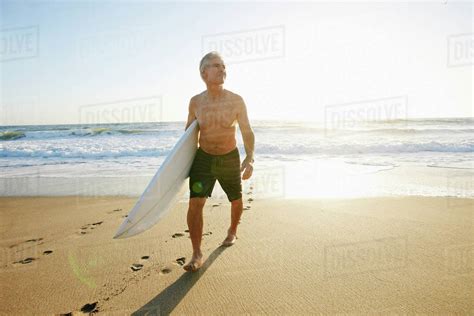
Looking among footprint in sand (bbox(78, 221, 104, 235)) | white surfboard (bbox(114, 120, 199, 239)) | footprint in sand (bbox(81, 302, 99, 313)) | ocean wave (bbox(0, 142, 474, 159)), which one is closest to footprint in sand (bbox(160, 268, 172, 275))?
white surfboard (bbox(114, 120, 199, 239))

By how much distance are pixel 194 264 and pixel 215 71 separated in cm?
172

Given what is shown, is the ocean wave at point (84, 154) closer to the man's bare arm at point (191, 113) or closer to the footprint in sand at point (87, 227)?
the footprint in sand at point (87, 227)

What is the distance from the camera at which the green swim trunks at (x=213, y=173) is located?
277 cm

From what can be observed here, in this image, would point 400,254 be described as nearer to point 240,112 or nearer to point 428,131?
point 240,112

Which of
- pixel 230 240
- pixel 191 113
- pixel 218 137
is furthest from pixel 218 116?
pixel 230 240

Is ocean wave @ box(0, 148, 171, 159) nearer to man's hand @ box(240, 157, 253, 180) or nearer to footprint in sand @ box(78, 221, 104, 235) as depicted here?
footprint in sand @ box(78, 221, 104, 235)

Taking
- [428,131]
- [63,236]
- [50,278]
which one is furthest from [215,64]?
[428,131]

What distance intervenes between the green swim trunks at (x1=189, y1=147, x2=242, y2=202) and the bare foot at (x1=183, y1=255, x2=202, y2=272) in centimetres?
55

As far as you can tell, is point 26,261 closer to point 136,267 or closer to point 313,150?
point 136,267

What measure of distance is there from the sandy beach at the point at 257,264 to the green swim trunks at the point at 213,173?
2.05ft

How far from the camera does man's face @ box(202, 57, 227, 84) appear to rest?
8.87 ft

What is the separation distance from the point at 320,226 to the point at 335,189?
202 centimetres

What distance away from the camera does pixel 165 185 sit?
9.46 ft

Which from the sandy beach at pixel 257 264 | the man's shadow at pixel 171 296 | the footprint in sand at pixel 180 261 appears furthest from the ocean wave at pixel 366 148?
the man's shadow at pixel 171 296
